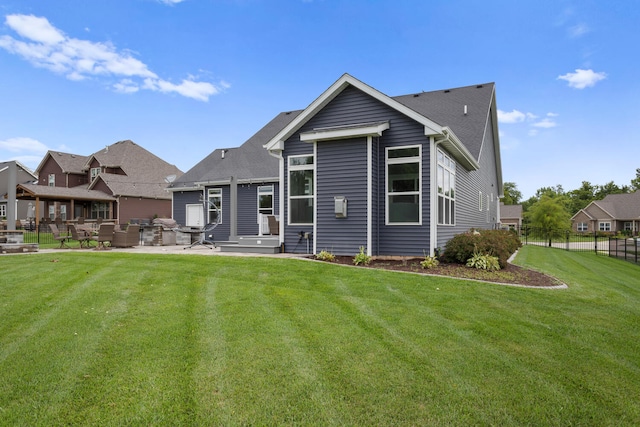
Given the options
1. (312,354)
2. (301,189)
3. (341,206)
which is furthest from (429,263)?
(312,354)

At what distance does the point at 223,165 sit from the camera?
18.7m

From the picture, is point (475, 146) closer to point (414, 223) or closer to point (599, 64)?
point (414, 223)

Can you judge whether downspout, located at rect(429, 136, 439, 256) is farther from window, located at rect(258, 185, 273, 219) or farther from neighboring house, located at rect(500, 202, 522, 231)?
neighboring house, located at rect(500, 202, 522, 231)

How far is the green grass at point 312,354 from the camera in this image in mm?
2807

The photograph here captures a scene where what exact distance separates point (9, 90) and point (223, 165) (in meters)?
10.5

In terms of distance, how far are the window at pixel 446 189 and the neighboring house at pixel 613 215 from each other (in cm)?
4699

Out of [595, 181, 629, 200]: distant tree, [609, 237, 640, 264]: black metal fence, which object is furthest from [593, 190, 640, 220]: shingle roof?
[609, 237, 640, 264]: black metal fence

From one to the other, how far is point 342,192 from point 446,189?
3225 mm

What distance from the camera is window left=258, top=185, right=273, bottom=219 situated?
648 inches

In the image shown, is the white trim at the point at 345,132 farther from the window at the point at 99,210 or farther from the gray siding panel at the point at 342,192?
the window at the point at 99,210

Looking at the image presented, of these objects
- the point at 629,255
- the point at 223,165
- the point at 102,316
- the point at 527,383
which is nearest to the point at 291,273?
the point at 102,316

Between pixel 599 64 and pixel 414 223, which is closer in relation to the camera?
pixel 414 223

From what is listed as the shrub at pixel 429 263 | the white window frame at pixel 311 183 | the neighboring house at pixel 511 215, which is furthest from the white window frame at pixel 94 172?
the neighboring house at pixel 511 215

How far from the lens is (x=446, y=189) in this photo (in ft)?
37.3
